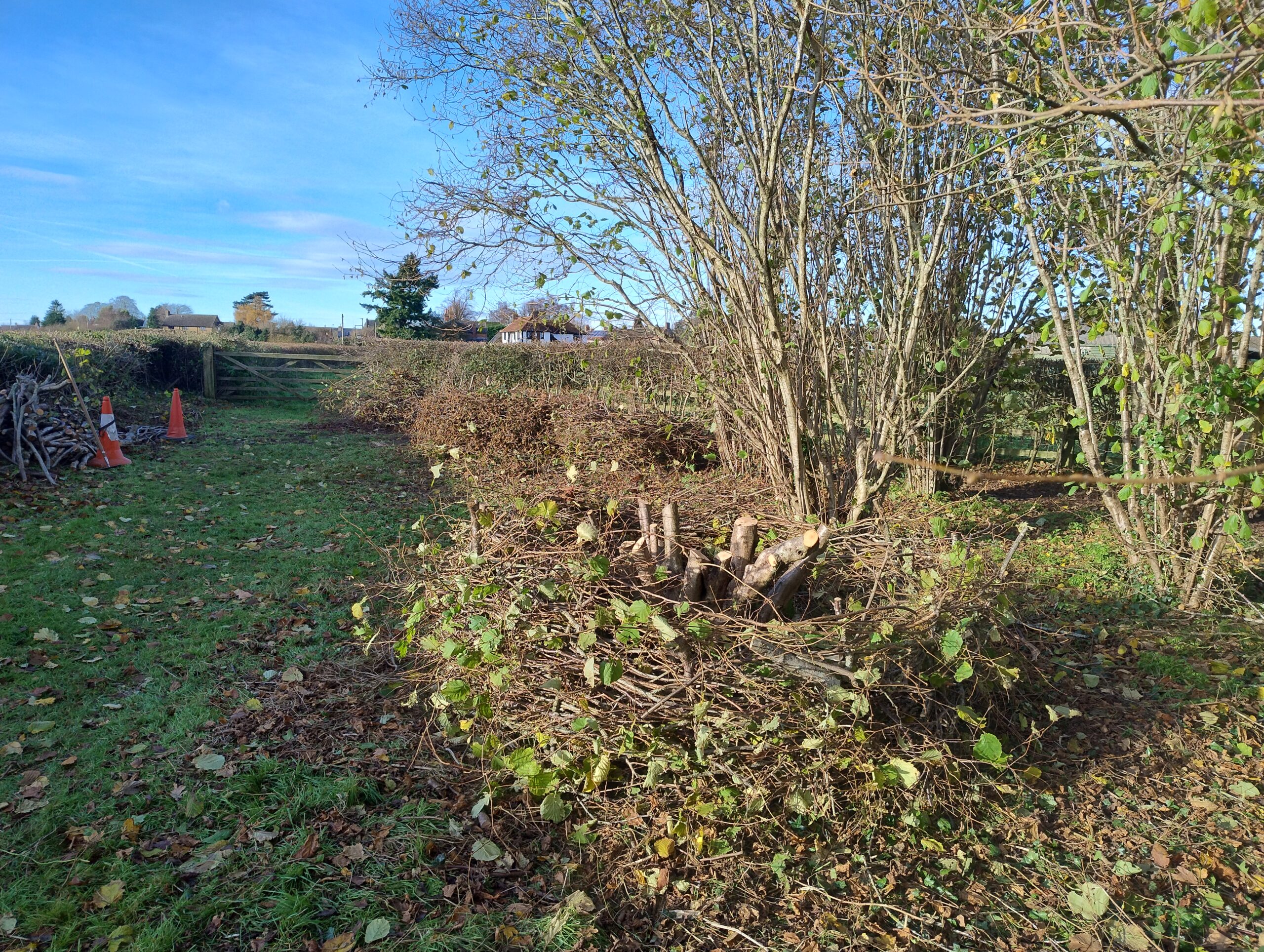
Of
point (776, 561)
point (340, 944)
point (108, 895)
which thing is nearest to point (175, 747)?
point (108, 895)

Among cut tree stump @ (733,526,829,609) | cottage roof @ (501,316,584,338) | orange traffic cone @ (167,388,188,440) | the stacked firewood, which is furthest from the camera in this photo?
orange traffic cone @ (167,388,188,440)

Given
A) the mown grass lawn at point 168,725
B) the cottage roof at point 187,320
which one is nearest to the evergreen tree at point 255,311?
the cottage roof at point 187,320

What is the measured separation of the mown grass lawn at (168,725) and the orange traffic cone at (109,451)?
4.36 feet

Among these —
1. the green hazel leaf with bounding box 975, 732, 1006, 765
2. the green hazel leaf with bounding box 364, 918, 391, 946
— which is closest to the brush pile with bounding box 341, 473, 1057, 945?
the green hazel leaf with bounding box 975, 732, 1006, 765

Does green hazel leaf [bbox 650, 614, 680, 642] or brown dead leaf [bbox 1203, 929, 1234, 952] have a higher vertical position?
green hazel leaf [bbox 650, 614, 680, 642]

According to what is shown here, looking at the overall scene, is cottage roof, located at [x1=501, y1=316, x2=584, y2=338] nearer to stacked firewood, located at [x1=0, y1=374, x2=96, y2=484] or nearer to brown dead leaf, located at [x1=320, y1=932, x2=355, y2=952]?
brown dead leaf, located at [x1=320, y1=932, x2=355, y2=952]

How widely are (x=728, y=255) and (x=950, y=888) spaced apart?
3731mm

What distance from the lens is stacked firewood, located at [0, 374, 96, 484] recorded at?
7977mm

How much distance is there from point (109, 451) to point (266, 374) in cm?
970

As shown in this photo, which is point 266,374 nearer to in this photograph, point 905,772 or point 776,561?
point 776,561

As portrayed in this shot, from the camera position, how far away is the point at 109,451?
9117 millimetres

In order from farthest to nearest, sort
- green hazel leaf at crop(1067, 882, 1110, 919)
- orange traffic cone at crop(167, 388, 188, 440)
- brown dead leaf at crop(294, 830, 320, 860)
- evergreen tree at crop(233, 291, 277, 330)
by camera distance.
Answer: evergreen tree at crop(233, 291, 277, 330)
orange traffic cone at crop(167, 388, 188, 440)
brown dead leaf at crop(294, 830, 320, 860)
green hazel leaf at crop(1067, 882, 1110, 919)

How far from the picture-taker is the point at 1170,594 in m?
5.06

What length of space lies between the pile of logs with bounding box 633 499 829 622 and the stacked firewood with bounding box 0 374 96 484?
7.56 meters
